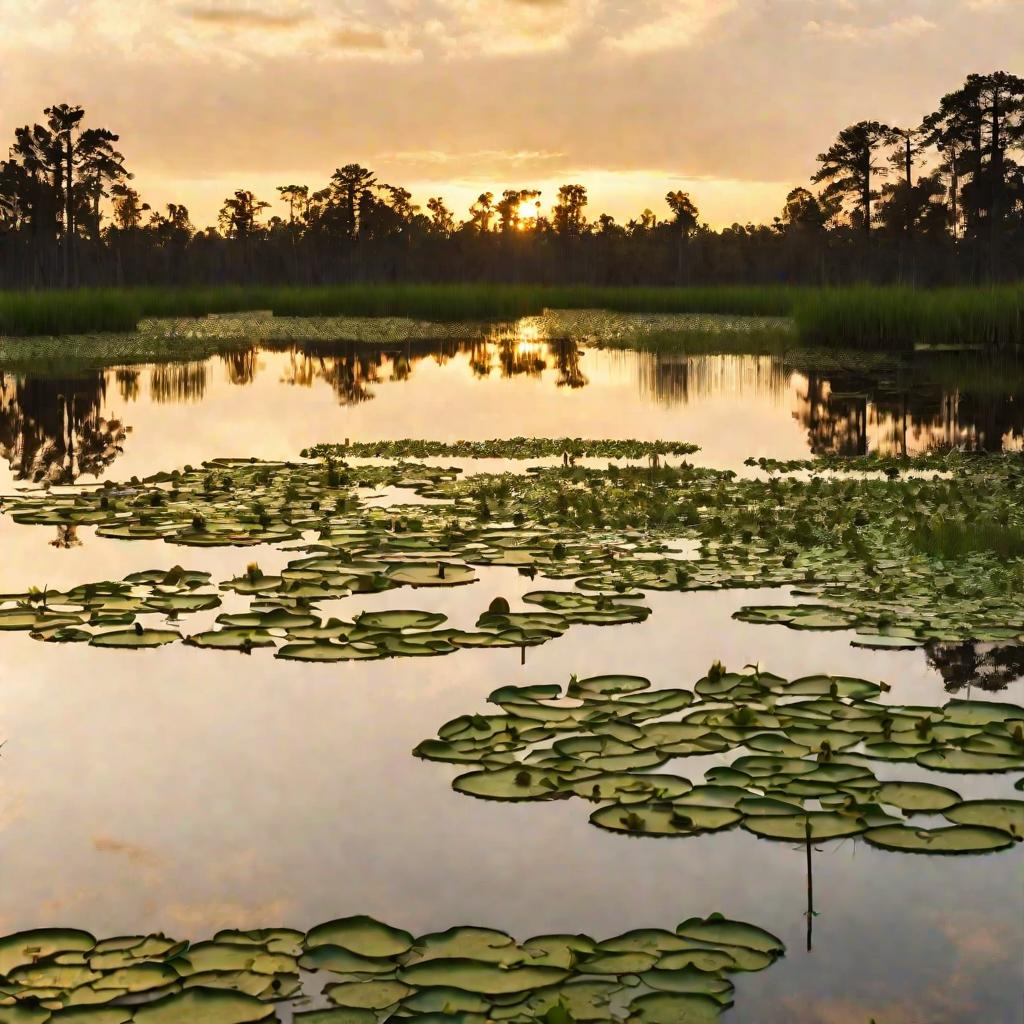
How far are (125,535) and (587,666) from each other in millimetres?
4981

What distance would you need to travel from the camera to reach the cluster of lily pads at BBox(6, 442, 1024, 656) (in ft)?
27.2

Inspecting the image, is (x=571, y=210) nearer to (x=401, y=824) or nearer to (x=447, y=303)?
(x=447, y=303)

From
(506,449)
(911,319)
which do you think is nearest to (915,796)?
(506,449)

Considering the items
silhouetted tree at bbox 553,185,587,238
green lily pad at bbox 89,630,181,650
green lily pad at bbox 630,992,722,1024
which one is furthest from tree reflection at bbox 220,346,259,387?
silhouetted tree at bbox 553,185,587,238

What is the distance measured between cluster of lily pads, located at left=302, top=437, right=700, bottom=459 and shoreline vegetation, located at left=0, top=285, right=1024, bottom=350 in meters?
15.4

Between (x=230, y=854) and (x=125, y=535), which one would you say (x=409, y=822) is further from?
(x=125, y=535)

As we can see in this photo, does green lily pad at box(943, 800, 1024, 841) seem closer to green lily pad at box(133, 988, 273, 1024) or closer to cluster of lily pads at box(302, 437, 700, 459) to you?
green lily pad at box(133, 988, 273, 1024)

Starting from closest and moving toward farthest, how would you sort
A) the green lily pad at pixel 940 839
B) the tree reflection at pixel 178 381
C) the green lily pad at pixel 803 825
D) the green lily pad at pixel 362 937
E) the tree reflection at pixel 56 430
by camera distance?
the green lily pad at pixel 362 937 → the green lily pad at pixel 940 839 → the green lily pad at pixel 803 825 → the tree reflection at pixel 56 430 → the tree reflection at pixel 178 381

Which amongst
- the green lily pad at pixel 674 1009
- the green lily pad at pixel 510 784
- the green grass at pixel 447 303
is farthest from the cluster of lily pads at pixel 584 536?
the green grass at pixel 447 303

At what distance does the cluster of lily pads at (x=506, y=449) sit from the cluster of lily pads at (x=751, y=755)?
894cm

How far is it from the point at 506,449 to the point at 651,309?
1598 inches

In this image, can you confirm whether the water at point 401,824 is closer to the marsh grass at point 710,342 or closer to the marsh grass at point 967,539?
the marsh grass at point 967,539

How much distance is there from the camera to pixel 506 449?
16391 mm

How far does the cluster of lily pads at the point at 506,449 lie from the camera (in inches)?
630
